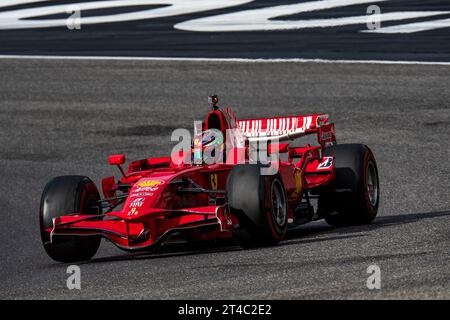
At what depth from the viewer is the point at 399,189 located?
13719 mm

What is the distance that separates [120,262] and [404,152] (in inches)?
263

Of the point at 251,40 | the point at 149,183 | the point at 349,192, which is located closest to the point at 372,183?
the point at 349,192

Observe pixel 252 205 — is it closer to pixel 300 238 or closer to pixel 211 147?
pixel 300 238

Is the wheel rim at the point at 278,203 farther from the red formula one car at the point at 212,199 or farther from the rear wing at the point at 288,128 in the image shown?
the rear wing at the point at 288,128

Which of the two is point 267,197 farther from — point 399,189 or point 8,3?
point 8,3

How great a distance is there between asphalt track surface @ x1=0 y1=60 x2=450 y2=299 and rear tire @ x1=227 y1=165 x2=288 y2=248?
6.0 inches

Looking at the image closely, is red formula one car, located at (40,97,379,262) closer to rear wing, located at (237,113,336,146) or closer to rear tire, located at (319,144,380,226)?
rear tire, located at (319,144,380,226)

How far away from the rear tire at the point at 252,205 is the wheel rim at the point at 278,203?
0.17 meters

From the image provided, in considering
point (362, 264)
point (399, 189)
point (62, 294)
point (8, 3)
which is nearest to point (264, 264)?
point (362, 264)

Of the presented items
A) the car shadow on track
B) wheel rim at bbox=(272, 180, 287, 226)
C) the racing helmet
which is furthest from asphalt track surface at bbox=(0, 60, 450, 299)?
the racing helmet

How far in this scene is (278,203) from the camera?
10.2m

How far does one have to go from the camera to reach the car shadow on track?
33.7ft

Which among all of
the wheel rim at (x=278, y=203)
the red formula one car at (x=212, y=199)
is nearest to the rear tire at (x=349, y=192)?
the red formula one car at (x=212, y=199)

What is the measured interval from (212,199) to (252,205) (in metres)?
1.28
